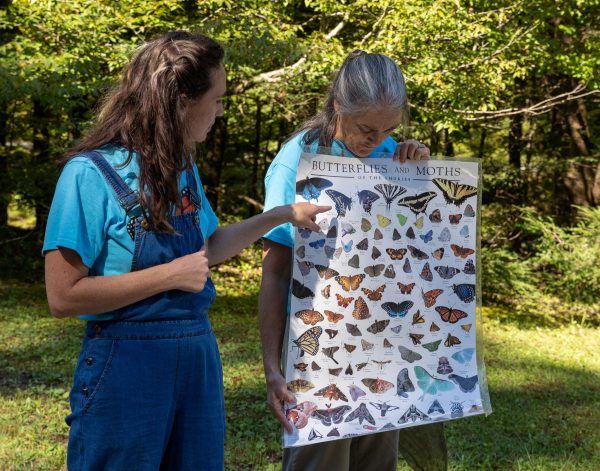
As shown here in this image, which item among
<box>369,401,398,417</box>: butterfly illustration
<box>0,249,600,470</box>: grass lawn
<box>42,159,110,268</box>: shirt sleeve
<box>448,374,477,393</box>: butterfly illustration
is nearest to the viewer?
<box>42,159,110,268</box>: shirt sleeve

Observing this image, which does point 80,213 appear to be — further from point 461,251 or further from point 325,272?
point 461,251

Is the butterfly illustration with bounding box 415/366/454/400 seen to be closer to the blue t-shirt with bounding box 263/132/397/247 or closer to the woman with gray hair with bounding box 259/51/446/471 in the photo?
the woman with gray hair with bounding box 259/51/446/471

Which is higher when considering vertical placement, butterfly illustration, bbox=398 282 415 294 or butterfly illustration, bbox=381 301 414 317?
butterfly illustration, bbox=398 282 415 294

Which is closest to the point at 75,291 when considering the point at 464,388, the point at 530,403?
the point at 464,388

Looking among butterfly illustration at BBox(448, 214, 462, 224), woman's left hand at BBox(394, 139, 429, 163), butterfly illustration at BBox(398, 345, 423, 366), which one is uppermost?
woman's left hand at BBox(394, 139, 429, 163)

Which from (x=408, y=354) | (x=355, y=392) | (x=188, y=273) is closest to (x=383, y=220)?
(x=408, y=354)

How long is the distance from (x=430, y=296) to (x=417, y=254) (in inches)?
5.4

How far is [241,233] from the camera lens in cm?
226

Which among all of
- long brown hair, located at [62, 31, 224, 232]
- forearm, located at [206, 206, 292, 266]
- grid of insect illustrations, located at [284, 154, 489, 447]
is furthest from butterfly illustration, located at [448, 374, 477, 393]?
long brown hair, located at [62, 31, 224, 232]

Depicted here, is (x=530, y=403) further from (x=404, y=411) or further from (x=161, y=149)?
(x=161, y=149)

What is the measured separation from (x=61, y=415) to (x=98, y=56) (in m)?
4.74

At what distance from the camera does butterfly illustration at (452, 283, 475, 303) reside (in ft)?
8.12

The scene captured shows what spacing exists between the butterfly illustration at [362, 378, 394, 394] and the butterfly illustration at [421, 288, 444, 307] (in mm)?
268

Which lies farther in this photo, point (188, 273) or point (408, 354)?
point (408, 354)
